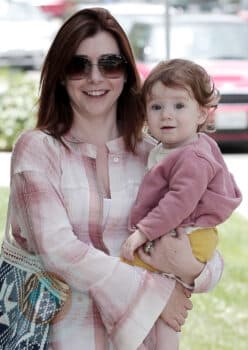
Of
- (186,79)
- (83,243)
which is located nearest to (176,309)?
(83,243)

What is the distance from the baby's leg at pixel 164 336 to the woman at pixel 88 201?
0.07ft

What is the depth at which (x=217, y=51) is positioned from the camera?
12062mm

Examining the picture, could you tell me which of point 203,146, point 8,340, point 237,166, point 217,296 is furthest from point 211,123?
point 237,166

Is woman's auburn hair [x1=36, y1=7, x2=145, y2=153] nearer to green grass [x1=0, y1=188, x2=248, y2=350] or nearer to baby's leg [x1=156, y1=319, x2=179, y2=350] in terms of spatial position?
baby's leg [x1=156, y1=319, x2=179, y2=350]

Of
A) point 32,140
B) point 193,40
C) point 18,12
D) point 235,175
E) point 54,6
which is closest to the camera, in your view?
point 32,140

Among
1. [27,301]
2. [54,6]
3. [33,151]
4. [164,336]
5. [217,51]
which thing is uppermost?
[33,151]

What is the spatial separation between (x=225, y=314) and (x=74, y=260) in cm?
319

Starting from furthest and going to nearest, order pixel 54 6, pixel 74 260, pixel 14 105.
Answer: pixel 54 6 < pixel 14 105 < pixel 74 260

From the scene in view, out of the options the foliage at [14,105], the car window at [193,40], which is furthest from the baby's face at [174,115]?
the car window at [193,40]

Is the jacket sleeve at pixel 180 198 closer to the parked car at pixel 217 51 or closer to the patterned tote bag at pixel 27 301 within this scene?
the patterned tote bag at pixel 27 301

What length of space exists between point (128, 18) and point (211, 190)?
Answer: 33.2ft

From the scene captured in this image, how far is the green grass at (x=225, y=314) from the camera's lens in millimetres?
5172

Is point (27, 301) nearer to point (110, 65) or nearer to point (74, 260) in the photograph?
point (74, 260)

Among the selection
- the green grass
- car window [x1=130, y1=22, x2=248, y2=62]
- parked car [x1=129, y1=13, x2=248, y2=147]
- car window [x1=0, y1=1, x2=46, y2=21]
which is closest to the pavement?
parked car [x1=129, y1=13, x2=248, y2=147]
